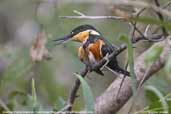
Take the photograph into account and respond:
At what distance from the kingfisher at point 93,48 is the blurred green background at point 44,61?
0.08 meters

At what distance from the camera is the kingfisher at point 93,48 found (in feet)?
6.02

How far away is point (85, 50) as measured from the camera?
1900 mm

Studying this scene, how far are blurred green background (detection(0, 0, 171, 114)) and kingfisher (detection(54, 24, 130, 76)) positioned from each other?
75 millimetres

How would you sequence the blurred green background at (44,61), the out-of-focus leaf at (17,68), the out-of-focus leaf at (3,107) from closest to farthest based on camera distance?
the out-of-focus leaf at (3,107), the blurred green background at (44,61), the out-of-focus leaf at (17,68)

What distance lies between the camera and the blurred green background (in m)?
2.33

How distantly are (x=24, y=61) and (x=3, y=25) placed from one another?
72.0 inches

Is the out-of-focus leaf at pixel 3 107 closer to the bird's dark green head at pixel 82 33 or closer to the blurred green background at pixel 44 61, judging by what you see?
the blurred green background at pixel 44 61

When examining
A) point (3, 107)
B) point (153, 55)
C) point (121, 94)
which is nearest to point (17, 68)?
point (3, 107)

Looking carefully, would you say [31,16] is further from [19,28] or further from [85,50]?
[85,50]

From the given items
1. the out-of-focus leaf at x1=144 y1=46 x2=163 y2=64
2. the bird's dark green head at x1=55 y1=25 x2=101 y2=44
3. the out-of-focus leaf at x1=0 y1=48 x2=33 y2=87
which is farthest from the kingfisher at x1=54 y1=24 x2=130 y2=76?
the out-of-focus leaf at x1=0 y1=48 x2=33 y2=87

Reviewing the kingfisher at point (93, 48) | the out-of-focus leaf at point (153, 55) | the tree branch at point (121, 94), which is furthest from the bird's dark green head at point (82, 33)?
the out-of-focus leaf at point (153, 55)

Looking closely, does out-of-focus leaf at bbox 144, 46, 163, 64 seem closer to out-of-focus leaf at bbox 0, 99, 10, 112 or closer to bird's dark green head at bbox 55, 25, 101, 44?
bird's dark green head at bbox 55, 25, 101, 44

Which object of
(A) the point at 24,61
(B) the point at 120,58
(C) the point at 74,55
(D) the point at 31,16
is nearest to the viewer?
(C) the point at 74,55

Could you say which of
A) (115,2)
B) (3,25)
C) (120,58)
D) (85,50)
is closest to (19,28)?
(3,25)
